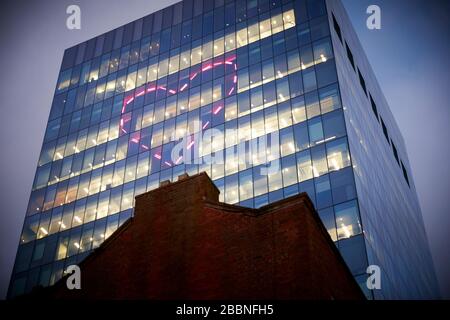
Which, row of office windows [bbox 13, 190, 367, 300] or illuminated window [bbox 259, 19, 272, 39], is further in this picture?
illuminated window [bbox 259, 19, 272, 39]

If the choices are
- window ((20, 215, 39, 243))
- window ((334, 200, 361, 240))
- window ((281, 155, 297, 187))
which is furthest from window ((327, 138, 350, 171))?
window ((20, 215, 39, 243))

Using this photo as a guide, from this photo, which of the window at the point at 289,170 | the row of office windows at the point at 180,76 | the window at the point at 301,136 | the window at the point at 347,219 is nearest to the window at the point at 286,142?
the window at the point at 301,136

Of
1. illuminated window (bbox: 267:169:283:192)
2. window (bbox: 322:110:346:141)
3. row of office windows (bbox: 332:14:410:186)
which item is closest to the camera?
window (bbox: 322:110:346:141)

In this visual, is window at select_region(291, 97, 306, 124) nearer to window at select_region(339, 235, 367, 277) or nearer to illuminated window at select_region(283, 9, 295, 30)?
illuminated window at select_region(283, 9, 295, 30)

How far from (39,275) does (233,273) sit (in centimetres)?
5097

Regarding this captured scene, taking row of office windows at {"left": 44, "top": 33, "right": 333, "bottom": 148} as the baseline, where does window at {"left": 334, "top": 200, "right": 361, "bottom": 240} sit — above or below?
below

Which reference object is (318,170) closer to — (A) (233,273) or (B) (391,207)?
(B) (391,207)

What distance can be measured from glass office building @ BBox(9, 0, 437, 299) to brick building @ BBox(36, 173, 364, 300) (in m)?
25.4

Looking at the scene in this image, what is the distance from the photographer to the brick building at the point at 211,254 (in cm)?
1836

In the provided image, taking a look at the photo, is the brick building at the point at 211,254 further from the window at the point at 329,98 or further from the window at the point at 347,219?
the window at the point at 329,98

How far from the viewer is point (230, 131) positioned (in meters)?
61.0

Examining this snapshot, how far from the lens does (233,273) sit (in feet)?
62.6

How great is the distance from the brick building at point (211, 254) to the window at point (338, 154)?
28249 millimetres

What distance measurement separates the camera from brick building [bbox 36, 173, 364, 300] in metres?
18.4
